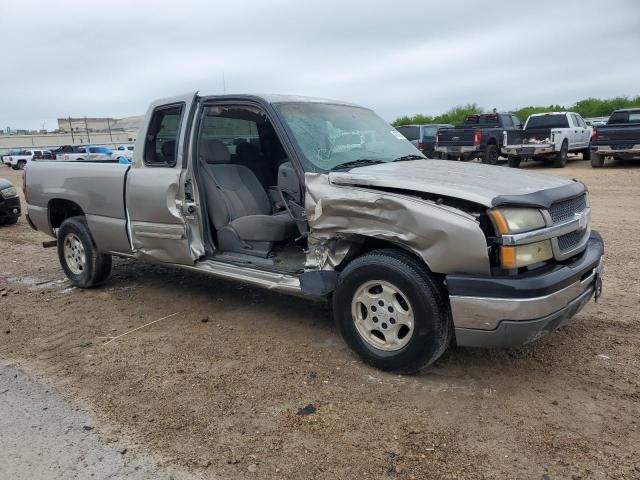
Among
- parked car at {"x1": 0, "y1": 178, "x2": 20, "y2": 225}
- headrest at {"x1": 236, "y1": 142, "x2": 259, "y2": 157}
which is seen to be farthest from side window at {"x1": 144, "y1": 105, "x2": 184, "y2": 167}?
parked car at {"x1": 0, "y1": 178, "x2": 20, "y2": 225}

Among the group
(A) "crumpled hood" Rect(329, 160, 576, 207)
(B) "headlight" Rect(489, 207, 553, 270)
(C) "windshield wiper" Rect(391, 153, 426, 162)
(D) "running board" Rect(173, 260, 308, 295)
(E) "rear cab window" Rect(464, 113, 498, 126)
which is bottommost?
(D) "running board" Rect(173, 260, 308, 295)

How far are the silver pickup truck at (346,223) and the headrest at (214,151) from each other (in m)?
0.01

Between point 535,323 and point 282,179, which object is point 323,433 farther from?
point 282,179

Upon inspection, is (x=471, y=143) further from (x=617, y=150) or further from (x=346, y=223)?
(x=346, y=223)

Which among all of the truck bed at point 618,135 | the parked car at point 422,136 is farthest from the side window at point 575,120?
the parked car at point 422,136

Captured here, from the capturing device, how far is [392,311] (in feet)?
12.0

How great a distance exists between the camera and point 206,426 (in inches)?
128

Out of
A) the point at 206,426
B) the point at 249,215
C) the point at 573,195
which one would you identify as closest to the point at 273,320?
the point at 249,215

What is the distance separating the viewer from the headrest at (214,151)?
523cm

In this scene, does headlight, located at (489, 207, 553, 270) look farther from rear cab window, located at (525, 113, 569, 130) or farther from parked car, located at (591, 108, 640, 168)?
rear cab window, located at (525, 113, 569, 130)

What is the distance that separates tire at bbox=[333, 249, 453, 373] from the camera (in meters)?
3.44

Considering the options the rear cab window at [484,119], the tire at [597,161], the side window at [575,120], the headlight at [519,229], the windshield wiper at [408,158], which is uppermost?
the rear cab window at [484,119]

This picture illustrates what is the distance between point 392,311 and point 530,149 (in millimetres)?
15661

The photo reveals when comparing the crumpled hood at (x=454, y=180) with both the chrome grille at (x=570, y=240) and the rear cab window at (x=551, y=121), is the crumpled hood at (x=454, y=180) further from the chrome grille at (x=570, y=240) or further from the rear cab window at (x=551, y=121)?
the rear cab window at (x=551, y=121)
